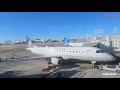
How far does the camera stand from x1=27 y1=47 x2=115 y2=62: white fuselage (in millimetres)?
5902

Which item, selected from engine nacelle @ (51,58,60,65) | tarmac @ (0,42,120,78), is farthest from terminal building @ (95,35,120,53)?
engine nacelle @ (51,58,60,65)

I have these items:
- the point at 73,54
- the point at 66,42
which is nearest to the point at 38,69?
the point at 66,42

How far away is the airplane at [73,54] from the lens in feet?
19.3

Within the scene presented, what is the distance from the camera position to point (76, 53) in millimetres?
5992

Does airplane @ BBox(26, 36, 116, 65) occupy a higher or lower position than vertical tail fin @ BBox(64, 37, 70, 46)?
lower

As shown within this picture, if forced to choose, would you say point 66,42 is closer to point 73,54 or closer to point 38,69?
point 73,54

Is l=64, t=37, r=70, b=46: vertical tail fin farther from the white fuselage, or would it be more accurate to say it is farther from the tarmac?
the white fuselage

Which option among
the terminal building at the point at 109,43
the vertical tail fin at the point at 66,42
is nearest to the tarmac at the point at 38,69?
the vertical tail fin at the point at 66,42

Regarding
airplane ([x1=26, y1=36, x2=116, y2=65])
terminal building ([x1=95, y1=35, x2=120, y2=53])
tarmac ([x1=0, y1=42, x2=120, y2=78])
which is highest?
terminal building ([x1=95, y1=35, x2=120, y2=53])

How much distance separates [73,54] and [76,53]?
95mm

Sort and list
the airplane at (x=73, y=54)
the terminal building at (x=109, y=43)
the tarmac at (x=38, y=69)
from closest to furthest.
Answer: the tarmac at (x=38, y=69), the terminal building at (x=109, y=43), the airplane at (x=73, y=54)

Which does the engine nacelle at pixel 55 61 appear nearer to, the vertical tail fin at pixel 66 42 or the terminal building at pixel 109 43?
the vertical tail fin at pixel 66 42
